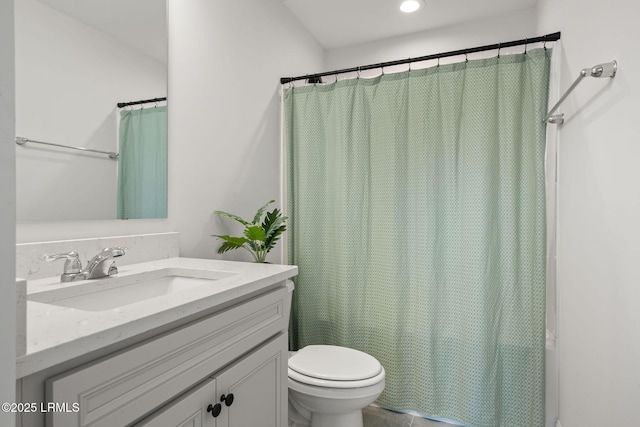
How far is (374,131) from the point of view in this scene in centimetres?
197

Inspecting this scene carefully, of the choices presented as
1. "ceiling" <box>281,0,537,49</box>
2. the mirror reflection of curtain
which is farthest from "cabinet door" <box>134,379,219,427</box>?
"ceiling" <box>281,0,537,49</box>

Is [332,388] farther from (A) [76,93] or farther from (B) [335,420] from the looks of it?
(A) [76,93]

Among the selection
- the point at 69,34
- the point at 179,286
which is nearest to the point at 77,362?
the point at 179,286

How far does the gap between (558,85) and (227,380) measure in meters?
1.94

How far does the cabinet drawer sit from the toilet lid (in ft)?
1.98

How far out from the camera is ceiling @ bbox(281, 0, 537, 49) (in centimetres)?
235

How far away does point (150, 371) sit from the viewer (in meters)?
0.71

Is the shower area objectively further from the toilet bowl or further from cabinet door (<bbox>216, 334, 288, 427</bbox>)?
cabinet door (<bbox>216, 334, 288, 427</bbox>)

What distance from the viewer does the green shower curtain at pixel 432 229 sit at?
1.66 meters

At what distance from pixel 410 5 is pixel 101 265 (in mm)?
2404

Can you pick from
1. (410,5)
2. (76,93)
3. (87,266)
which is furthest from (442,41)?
(87,266)

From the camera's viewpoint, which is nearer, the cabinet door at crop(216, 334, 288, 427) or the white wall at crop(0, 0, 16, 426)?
the white wall at crop(0, 0, 16, 426)

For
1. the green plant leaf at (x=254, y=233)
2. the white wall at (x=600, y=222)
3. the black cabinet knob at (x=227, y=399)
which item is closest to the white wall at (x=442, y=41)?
the white wall at (x=600, y=222)

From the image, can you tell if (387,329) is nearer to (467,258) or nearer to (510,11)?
(467,258)
